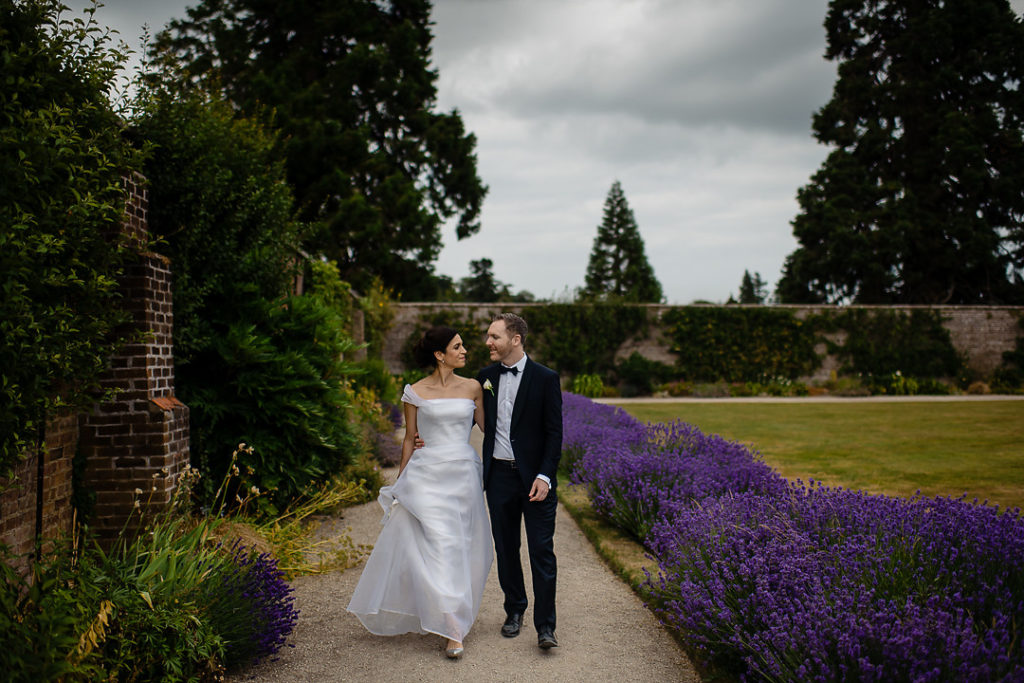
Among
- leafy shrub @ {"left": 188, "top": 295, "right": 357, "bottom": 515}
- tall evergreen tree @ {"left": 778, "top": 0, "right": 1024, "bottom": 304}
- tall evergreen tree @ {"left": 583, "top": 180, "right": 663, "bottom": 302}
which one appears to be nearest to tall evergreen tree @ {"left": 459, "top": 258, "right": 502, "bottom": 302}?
tall evergreen tree @ {"left": 583, "top": 180, "right": 663, "bottom": 302}

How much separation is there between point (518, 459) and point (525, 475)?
10 centimetres

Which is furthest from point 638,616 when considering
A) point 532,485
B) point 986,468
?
point 986,468

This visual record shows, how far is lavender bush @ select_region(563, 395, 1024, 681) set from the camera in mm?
2363

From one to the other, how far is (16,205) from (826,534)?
4119 millimetres

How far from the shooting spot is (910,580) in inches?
115

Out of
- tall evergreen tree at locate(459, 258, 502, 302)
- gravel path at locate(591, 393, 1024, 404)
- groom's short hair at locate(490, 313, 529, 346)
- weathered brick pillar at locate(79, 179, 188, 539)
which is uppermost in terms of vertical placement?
tall evergreen tree at locate(459, 258, 502, 302)

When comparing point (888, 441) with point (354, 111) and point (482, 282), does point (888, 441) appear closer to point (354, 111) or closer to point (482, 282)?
point (354, 111)

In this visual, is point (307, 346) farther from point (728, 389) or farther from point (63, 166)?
point (728, 389)

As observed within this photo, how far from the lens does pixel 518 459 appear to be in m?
3.79

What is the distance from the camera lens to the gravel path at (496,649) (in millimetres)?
3279

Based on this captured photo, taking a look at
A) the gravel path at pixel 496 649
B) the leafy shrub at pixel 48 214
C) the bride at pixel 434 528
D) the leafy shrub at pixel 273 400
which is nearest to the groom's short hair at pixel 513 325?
the bride at pixel 434 528

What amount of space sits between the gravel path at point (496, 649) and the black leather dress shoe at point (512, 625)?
4 cm

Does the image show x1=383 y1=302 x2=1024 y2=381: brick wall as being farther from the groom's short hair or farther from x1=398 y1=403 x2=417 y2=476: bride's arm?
the groom's short hair

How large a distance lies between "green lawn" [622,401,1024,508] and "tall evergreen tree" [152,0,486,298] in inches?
397
